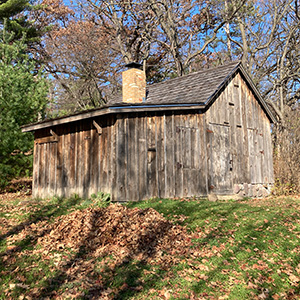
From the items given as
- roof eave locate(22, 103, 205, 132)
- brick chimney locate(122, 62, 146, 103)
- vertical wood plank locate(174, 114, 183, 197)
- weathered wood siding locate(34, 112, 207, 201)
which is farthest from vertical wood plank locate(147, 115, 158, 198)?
brick chimney locate(122, 62, 146, 103)

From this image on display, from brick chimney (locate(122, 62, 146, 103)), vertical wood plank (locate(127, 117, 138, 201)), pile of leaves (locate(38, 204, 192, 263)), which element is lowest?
pile of leaves (locate(38, 204, 192, 263))

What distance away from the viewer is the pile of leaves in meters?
6.36

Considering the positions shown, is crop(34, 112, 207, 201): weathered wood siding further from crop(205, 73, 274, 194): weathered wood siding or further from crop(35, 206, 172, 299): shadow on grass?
crop(35, 206, 172, 299): shadow on grass

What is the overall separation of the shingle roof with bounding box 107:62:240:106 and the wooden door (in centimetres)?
144

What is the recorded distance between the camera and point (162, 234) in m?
6.99

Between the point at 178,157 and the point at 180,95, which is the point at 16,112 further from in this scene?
the point at 178,157

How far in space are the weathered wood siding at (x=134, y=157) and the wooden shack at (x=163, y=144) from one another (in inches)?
1.4

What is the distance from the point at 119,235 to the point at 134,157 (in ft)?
14.1

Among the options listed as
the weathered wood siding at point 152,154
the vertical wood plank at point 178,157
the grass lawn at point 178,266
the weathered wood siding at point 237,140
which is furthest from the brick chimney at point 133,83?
the grass lawn at point 178,266

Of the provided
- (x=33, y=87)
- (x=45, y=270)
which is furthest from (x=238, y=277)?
(x=33, y=87)

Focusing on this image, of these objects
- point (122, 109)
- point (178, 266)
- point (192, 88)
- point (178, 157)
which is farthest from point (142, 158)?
point (178, 266)

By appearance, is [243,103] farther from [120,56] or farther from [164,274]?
[120,56]

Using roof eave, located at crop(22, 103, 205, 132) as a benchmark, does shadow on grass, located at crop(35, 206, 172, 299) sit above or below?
below

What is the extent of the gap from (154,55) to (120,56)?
3040 millimetres
